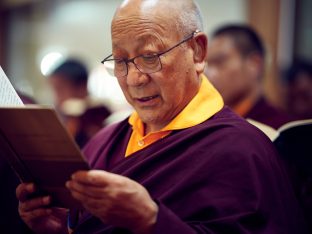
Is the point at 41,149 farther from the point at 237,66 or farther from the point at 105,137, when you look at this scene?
the point at 237,66

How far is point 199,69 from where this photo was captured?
5.45 ft

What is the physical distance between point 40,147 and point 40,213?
0.88 ft

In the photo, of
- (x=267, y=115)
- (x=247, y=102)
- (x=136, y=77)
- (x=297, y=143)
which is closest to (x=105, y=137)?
(x=136, y=77)

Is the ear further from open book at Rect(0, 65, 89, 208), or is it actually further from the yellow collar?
open book at Rect(0, 65, 89, 208)

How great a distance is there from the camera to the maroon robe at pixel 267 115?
252 centimetres

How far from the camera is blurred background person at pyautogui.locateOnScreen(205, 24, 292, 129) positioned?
9.86 feet

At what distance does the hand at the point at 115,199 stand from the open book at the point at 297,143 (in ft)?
2.20

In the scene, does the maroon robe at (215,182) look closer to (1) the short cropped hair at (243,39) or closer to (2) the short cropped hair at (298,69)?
(1) the short cropped hair at (243,39)

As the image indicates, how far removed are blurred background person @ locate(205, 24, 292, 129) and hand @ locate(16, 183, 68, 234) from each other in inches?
59.6

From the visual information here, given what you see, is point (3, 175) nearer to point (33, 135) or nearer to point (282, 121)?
point (33, 135)

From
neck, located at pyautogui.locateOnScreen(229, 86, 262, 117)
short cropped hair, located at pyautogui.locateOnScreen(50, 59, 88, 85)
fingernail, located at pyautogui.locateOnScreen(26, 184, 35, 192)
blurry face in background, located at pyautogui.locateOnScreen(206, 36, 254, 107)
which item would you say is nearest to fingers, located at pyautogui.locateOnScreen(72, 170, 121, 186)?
fingernail, located at pyautogui.locateOnScreen(26, 184, 35, 192)

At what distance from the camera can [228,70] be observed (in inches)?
120

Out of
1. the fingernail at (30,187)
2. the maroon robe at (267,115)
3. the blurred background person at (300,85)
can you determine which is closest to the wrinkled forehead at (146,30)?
the fingernail at (30,187)

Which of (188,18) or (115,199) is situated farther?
(188,18)
